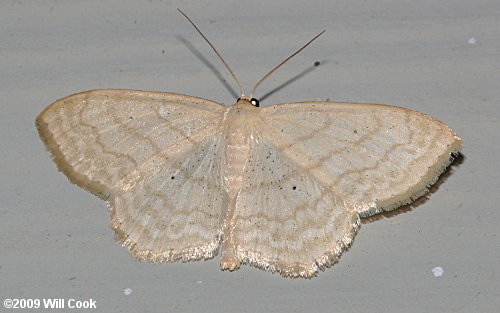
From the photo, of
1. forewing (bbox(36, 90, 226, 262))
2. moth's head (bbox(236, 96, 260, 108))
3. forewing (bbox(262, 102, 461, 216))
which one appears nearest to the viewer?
forewing (bbox(262, 102, 461, 216))

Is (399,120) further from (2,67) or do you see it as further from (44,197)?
(2,67)

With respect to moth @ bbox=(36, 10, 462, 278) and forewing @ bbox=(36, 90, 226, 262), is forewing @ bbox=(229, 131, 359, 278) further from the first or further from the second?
forewing @ bbox=(36, 90, 226, 262)

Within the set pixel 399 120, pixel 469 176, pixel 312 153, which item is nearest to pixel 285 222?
pixel 312 153

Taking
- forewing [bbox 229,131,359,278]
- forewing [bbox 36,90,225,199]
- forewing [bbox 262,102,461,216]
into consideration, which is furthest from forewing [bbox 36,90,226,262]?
forewing [bbox 262,102,461,216]

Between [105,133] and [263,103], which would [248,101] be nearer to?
[263,103]

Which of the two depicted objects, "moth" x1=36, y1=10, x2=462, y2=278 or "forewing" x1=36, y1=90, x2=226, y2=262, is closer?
"moth" x1=36, y1=10, x2=462, y2=278

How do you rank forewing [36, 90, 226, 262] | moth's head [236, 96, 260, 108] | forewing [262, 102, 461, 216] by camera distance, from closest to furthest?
forewing [262, 102, 461, 216], forewing [36, 90, 226, 262], moth's head [236, 96, 260, 108]

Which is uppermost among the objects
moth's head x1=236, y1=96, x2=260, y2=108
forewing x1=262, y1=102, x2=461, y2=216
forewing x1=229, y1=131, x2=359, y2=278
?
moth's head x1=236, y1=96, x2=260, y2=108
